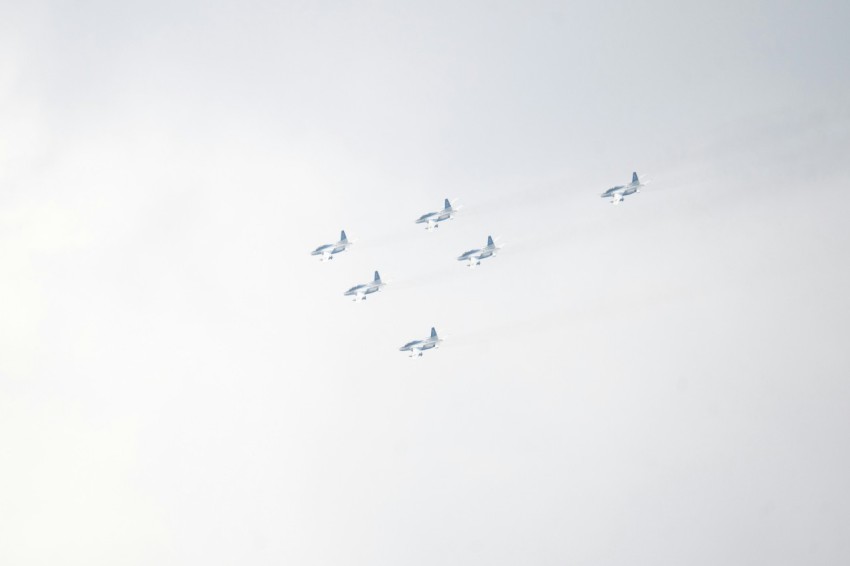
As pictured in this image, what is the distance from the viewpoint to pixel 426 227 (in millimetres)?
144500

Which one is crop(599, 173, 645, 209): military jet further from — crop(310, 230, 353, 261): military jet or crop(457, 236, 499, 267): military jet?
crop(310, 230, 353, 261): military jet

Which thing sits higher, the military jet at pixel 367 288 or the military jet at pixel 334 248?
the military jet at pixel 334 248

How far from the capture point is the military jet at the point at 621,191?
13938 cm

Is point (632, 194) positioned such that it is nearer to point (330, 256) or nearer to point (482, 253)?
point (482, 253)

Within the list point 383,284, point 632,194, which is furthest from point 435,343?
point 632,194

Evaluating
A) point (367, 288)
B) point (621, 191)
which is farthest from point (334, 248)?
point (621, 191)

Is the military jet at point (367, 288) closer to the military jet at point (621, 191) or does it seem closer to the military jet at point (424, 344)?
the military jet at point (424, 344)

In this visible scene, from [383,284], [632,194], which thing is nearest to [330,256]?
[383,284]

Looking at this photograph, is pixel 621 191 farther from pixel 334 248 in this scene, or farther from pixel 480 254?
pixel 334 248

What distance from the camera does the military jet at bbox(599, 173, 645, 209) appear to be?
139375 millimetres

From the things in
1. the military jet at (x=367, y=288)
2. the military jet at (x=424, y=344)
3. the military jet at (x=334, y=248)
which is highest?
the military jet at (x=334, y=248)

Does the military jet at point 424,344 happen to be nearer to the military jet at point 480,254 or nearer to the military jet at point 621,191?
the military jet at point 480,254

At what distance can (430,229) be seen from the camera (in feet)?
473

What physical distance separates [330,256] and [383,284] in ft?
18.8
